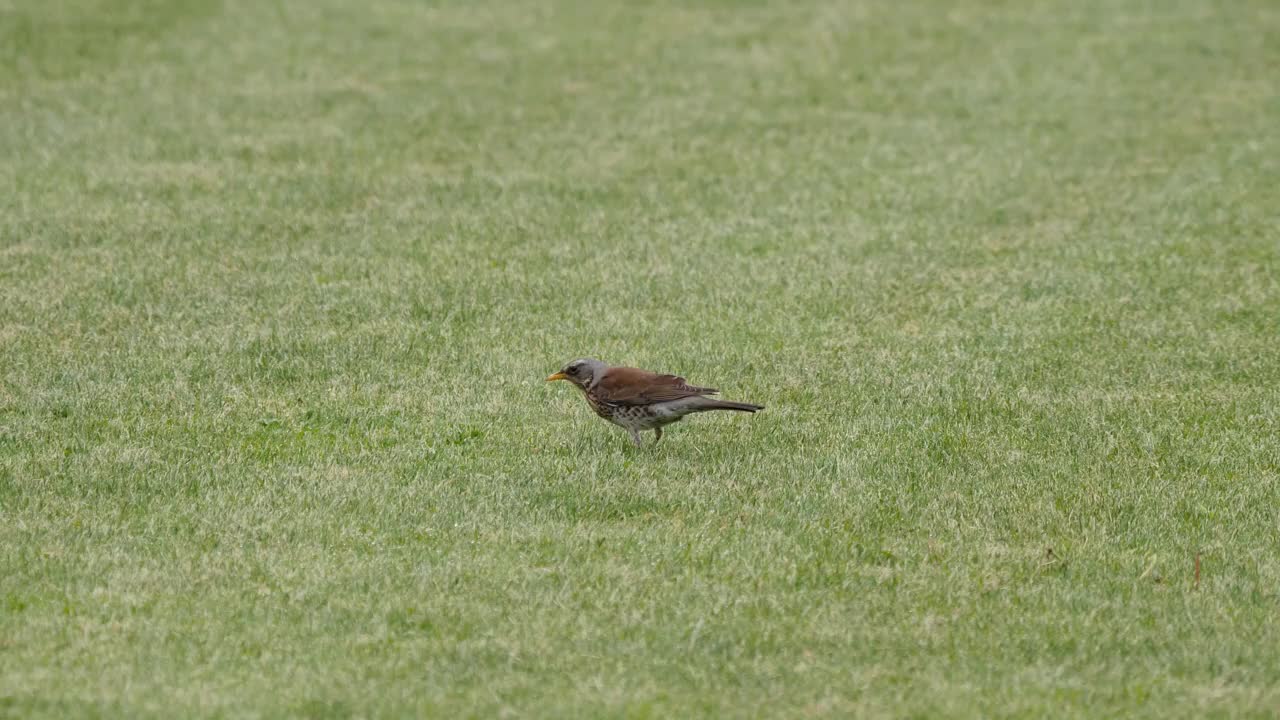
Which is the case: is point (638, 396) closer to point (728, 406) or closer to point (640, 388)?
point (640, 388)

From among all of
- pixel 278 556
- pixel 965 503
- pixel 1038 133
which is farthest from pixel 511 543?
pixel 1038 133

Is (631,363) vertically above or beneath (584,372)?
beneath

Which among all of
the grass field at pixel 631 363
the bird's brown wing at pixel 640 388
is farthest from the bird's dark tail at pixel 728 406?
the grass field at pixel 631 363

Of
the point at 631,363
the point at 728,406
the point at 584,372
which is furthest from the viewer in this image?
the point at 631,363

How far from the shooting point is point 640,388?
957cm

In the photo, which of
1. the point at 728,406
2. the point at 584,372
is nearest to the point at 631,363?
the point at 584,372

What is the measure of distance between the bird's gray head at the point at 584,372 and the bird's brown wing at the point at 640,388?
82mm

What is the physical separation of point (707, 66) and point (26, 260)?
1064 cm

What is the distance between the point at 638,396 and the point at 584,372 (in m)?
0.46

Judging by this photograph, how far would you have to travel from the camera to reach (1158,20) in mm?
24969

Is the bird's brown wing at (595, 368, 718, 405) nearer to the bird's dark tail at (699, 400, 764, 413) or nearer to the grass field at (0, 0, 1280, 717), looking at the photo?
the bird's dark tail at (699, 400, 764, 413)

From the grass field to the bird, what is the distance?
27 cm

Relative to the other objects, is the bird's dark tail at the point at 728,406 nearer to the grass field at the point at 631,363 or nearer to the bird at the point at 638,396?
the bird at the point at 638,396

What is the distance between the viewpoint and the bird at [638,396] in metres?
9.54
